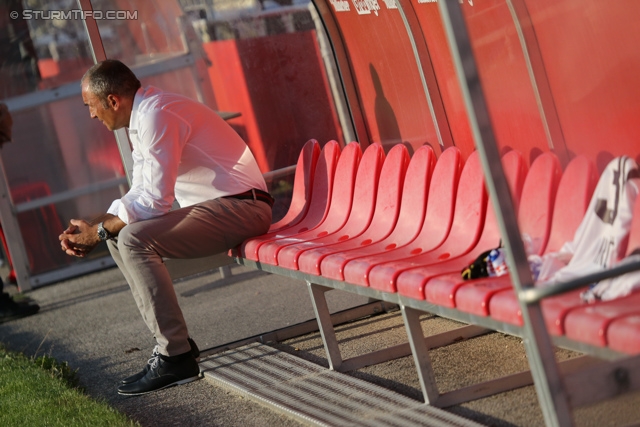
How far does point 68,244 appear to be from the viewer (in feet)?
18.8

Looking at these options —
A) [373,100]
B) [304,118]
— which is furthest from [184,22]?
[373,100]

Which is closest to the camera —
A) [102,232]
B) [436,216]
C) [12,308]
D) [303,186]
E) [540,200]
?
[540,200]

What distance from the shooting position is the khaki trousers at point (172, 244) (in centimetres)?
537

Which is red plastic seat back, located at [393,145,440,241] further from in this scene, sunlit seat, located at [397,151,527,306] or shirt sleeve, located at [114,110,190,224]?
shirt sleeve, located at [114,110,190,224]

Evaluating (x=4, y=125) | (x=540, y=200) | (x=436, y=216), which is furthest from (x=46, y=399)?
(x=4, y=125)

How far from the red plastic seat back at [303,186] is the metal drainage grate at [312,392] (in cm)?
79

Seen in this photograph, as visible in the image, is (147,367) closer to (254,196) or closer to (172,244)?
(172,244)

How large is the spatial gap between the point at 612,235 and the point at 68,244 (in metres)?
3.17

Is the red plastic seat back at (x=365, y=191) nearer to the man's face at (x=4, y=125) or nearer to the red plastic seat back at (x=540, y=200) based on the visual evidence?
the red plastic seat back at (x=540, y=200)

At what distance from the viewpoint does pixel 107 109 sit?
577cm

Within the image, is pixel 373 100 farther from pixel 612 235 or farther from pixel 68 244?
pixel 612 235

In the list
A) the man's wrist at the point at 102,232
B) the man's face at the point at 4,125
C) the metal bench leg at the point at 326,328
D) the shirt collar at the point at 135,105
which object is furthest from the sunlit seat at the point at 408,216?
the man's face at the point at 4,125

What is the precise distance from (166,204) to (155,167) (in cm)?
21

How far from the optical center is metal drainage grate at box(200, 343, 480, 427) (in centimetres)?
428
